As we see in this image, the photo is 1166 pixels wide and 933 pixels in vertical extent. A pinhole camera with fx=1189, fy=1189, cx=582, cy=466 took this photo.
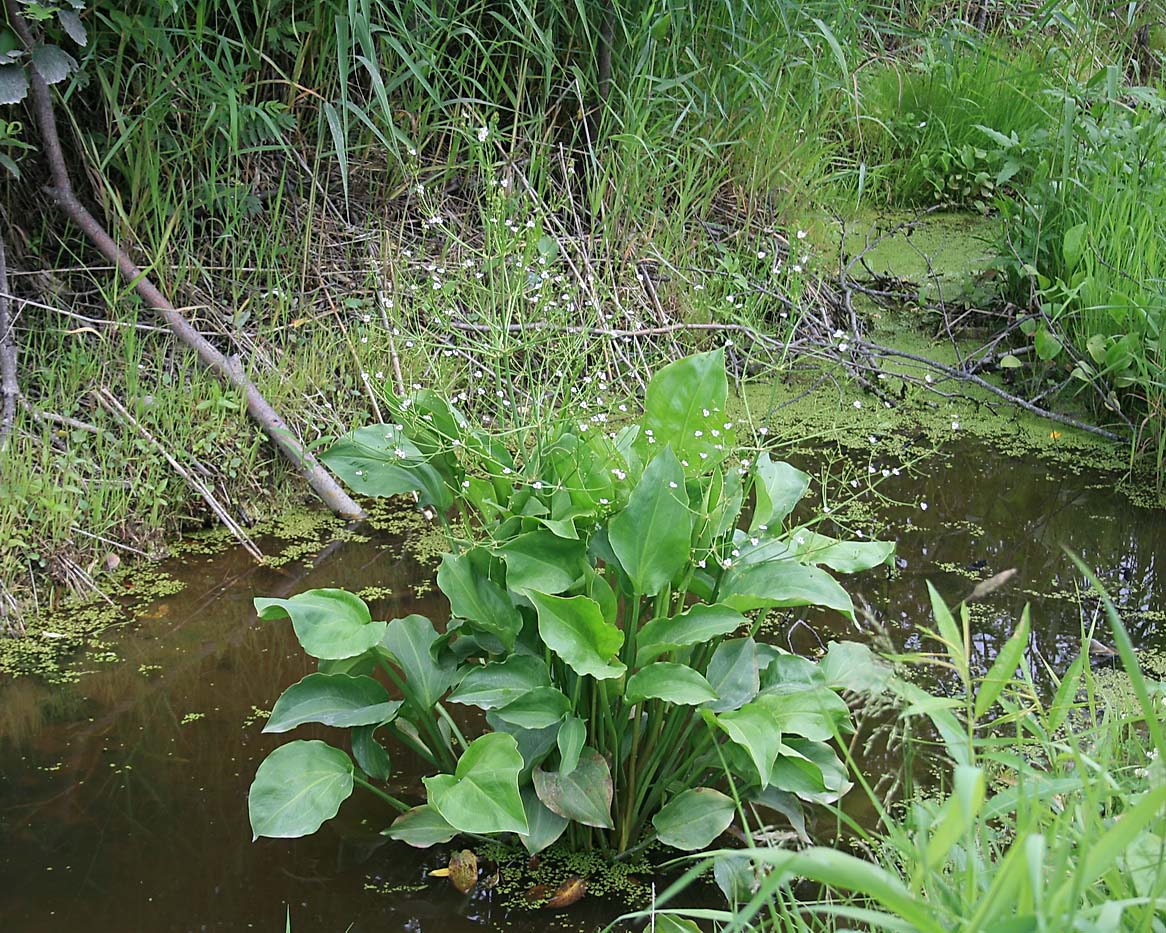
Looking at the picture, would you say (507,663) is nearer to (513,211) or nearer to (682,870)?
(682,870)

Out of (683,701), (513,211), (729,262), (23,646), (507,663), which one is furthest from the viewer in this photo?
(729,262)

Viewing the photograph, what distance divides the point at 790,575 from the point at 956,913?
82cm

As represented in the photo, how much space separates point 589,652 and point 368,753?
44 cm

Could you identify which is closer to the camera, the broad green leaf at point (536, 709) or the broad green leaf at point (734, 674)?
the broad green leaf at point (536, 709)

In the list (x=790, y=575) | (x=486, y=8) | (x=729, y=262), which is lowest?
(x=729, y=262)

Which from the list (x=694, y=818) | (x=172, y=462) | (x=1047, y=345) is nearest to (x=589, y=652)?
(x=694, y=818)

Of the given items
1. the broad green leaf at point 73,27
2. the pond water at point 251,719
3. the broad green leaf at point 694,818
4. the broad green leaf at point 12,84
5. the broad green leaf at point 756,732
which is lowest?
the pond water at point 251,719

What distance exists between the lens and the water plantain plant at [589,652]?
1.73 m

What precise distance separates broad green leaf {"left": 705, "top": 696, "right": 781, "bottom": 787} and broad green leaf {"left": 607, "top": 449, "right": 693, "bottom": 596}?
0.71 ft

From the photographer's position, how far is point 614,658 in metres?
1.73

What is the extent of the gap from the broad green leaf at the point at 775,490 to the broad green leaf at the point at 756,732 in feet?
0.96

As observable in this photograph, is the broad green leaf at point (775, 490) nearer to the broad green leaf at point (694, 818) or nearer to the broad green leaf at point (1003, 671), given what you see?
the broad green leaf at point (694, 818)

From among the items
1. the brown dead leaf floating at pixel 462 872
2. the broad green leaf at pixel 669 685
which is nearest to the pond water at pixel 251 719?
the brown dead leaf floating at pixel 462 872

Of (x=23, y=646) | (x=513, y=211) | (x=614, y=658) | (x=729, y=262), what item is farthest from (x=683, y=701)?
(x=729, y=262)
